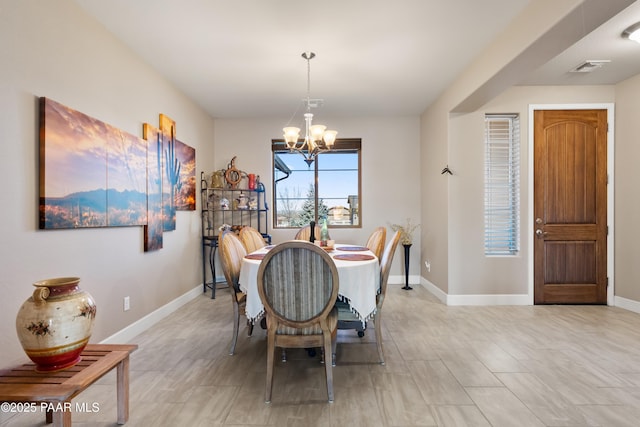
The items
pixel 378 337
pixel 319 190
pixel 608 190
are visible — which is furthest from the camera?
pixel 319 190

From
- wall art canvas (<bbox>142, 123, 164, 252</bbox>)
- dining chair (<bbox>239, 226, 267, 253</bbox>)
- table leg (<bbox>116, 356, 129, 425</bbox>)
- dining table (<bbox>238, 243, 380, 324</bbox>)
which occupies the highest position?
wall art canvas (<bbox>142, 123, 164, 252</bbox>)

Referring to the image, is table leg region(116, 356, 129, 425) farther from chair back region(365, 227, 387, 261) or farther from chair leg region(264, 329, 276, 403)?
chair back region(365, 227, 387, 261)

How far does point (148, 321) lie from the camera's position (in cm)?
320

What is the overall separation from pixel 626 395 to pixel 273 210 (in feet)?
14.3

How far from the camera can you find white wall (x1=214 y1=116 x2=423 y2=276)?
16.9 feet

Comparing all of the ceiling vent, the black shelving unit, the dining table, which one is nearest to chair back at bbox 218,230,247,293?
the dining table

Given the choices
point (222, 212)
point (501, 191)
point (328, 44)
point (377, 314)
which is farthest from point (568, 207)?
point (222, 212)

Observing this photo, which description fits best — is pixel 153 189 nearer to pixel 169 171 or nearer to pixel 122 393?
pixel 169 171

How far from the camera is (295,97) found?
4.21 meters

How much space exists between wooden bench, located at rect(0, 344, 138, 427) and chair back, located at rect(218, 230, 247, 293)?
87cm

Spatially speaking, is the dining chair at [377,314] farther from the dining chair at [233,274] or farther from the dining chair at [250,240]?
the dining chair at [250,240]

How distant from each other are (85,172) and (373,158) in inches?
152

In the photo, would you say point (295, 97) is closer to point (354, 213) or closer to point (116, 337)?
point (354, 213)

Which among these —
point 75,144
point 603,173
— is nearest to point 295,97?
point 75,144
